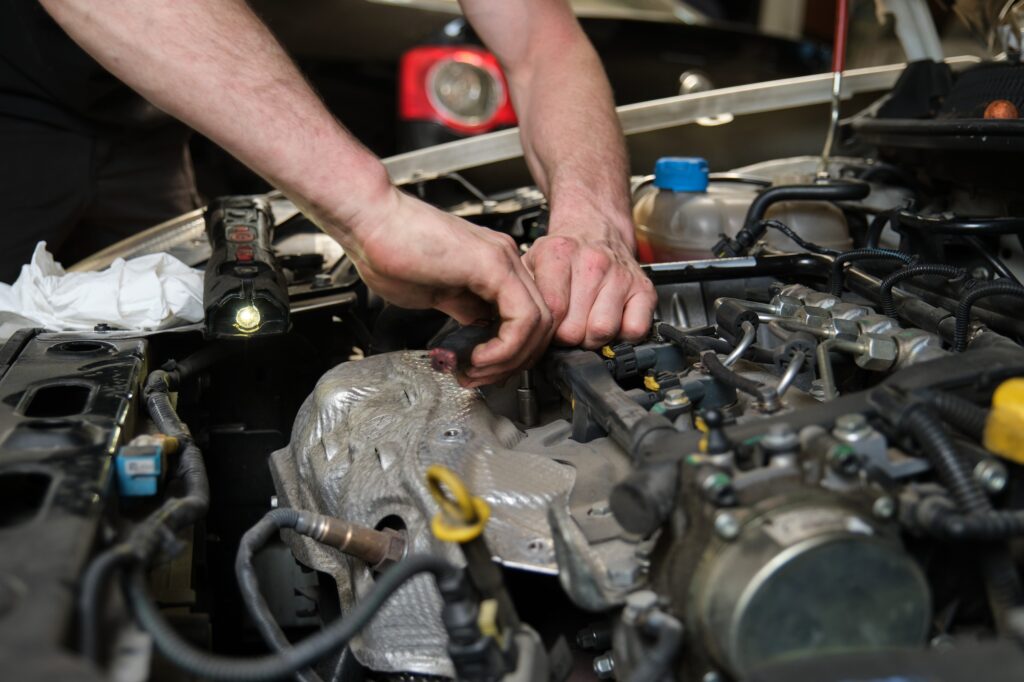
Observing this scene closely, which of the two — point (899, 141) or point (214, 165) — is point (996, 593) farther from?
point (214, 165)

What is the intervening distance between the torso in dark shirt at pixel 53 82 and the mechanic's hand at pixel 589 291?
113cm

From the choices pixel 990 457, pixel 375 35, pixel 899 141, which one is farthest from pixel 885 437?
Result: pixel 375 35

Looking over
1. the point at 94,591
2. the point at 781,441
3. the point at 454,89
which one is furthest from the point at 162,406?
the point at 454,89

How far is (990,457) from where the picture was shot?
775mm

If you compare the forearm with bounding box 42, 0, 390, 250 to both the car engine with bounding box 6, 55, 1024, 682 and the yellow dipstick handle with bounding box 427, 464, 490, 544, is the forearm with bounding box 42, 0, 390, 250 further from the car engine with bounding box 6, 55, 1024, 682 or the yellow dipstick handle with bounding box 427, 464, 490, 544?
the yellow dipstick handle with bounding box 427, 464, 490, 544

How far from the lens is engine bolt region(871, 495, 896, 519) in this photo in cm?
73

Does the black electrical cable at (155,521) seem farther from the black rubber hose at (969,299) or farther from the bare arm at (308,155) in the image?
the black rubber hose at (969,299)

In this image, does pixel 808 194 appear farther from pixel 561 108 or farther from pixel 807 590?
pixel 807 590

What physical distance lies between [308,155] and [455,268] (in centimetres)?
22

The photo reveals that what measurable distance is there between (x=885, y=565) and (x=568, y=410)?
0.54 meters

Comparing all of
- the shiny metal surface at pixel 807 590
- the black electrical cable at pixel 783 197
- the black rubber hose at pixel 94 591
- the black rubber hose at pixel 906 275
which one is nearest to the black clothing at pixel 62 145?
the black electrical cable at pixel 783 197

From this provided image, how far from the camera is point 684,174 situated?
156 cm

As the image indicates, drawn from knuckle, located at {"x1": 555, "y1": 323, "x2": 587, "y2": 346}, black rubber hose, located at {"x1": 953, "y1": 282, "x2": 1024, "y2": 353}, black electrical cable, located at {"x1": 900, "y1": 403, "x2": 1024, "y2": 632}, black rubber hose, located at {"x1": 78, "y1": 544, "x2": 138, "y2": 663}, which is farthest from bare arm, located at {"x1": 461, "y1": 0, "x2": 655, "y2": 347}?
black rubber hose, located at {"x1": 78, "y1": 544, "x2": 138, "y2": 663}

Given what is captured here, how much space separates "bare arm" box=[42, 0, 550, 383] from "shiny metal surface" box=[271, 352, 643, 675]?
0.31 ft
